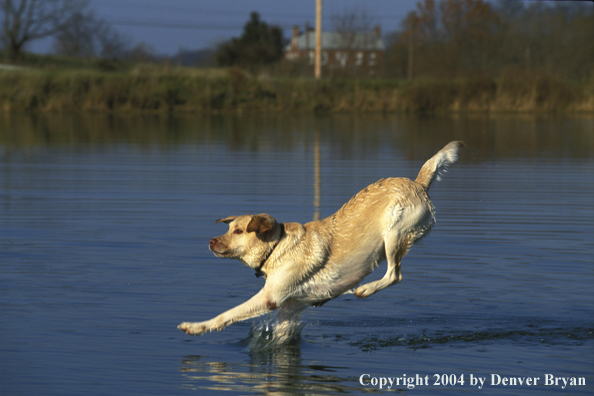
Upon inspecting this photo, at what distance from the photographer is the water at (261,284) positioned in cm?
668

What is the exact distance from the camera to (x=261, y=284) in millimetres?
9383

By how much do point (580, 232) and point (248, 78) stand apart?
3405cm

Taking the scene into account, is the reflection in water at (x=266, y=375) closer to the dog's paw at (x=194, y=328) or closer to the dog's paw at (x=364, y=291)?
the dog's paw at (x=194, y=328)

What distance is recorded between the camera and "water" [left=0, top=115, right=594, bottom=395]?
6.68 metres

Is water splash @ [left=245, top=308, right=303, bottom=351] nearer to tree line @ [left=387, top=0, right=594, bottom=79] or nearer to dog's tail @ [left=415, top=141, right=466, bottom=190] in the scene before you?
dog's tail @ [left=415, top=141, right=466, bottom=190]

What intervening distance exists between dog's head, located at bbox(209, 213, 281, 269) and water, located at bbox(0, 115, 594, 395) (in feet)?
3.00

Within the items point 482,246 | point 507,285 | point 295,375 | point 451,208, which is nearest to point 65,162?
point 451,208

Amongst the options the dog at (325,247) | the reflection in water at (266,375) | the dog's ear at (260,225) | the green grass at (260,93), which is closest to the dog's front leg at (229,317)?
the dog at (325,247)

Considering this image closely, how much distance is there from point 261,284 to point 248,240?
2636 millimetres

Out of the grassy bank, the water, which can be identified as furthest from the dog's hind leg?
the grassy bank

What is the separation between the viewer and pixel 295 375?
6645 mm

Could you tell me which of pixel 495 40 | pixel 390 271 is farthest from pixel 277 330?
pixel 495 40

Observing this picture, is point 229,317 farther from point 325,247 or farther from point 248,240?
point 325,247

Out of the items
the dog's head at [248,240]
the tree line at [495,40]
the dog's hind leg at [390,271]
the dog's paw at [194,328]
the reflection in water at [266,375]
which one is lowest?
the reflection in water at [266,375]
